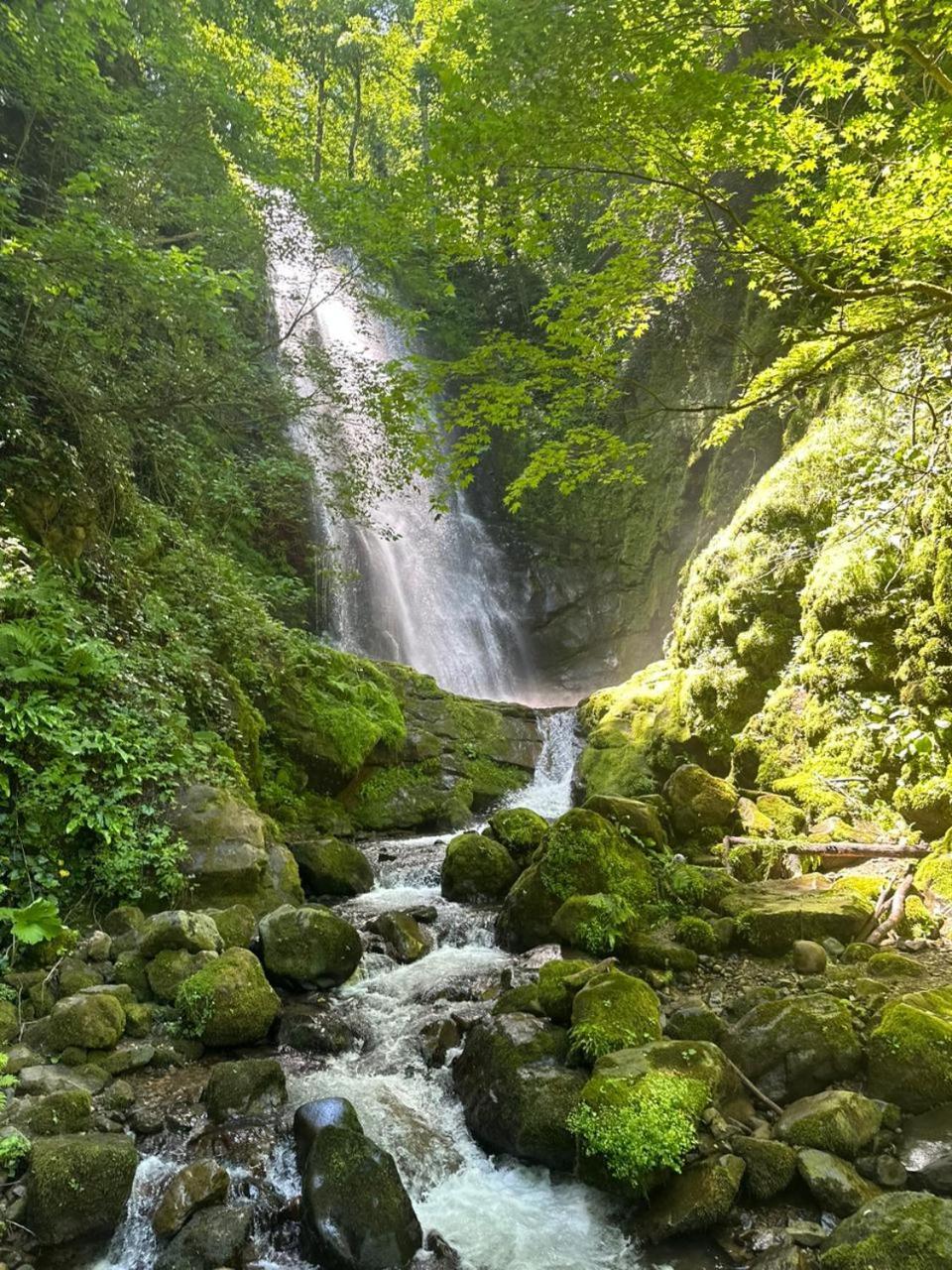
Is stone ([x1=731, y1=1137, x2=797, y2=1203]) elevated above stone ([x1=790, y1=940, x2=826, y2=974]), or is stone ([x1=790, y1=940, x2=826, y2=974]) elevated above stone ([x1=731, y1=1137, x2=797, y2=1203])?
stone ([x1=790, y1=940, x2=826, y2=974])

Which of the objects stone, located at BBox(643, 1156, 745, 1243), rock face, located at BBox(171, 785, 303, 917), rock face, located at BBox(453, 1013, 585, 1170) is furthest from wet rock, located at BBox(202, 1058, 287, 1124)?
stone, located at BBox(643, 1156, 745, 1243)

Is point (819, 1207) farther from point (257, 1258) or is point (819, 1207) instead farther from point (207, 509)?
point (207, 509)

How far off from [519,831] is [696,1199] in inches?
207

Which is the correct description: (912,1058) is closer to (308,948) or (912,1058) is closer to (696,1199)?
(696,1199)

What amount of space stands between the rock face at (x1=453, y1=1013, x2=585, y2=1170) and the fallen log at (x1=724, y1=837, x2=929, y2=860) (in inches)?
162

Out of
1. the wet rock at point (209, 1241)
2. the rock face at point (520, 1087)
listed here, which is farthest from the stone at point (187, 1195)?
the rock face at point (520, 1087)

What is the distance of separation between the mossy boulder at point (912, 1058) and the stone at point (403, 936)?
149 inches

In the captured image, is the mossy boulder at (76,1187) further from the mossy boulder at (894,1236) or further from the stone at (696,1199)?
the mossy boulder at (894,1236)

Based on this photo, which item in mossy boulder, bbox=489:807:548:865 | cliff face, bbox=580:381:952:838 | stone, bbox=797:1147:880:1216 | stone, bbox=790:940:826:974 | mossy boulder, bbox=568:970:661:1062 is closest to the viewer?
stone, bbox=797:1147:880:1216

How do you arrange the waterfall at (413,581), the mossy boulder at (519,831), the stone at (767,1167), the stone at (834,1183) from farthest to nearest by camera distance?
the waterfall at (413,581), the mossy boulder at (519,831), the stone at (767,1167), the stone at (834,1183)

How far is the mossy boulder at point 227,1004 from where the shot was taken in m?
4.78

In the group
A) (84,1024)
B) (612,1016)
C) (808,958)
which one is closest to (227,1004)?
(84,1024)

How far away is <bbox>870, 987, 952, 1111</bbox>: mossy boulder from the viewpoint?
12.8 feet

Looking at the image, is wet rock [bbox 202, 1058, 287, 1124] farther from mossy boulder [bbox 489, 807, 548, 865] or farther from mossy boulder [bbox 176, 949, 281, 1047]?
mossy boulder [bbox 489, 807, 548, 865]
